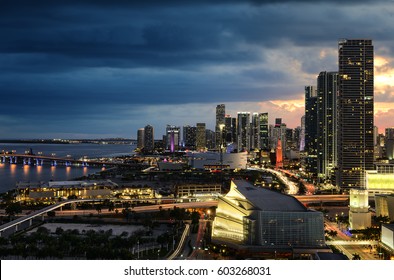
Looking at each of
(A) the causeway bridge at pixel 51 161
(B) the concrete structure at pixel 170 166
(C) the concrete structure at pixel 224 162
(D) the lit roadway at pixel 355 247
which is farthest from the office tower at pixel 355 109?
(A) the causeway bridge at pixel 51 161

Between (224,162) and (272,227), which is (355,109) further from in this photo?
(272,227)

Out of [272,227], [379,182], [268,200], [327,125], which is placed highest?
[327,125]

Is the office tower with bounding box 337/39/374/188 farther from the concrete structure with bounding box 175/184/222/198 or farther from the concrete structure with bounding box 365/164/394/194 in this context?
the concrete structure with bounding box 175/184/222/198

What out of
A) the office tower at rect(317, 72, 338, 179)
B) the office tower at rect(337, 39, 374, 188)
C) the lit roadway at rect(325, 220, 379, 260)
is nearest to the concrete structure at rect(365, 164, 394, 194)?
the office tower at rect(337, 39, 374, 188)

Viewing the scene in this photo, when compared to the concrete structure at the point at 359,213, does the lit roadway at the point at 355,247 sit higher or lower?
lower

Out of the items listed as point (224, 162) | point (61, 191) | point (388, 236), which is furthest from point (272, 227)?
point (224, 162)

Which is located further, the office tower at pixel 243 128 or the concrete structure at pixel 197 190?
the office tower at pixel 243 128

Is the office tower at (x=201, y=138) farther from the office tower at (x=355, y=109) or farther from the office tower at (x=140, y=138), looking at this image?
the office tower at (x=355, y=109)
